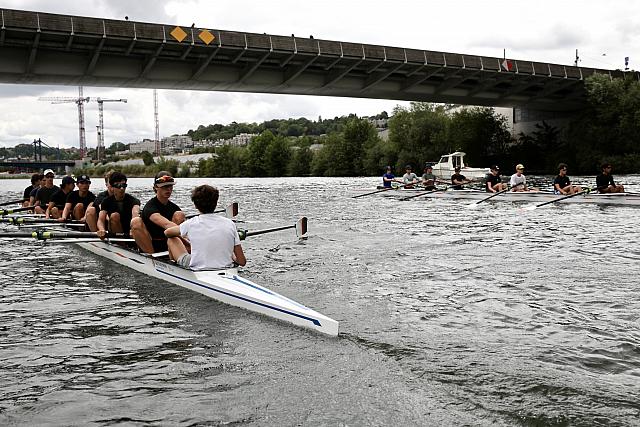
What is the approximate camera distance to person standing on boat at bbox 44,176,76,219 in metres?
16.9

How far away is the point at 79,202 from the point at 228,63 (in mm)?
25309

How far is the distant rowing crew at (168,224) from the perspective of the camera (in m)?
8.59

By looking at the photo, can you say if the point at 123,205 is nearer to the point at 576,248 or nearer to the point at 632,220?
the point at 576,248

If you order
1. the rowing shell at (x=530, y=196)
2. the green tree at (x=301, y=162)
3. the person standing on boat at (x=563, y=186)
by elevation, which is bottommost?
the rowing shell at (x=530, y=196)

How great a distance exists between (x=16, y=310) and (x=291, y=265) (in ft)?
17.5

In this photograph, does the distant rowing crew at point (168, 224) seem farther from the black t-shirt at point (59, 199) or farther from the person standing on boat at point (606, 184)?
the person standing on boat at point (606, 184)

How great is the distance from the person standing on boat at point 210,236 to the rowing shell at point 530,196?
60.9 feet

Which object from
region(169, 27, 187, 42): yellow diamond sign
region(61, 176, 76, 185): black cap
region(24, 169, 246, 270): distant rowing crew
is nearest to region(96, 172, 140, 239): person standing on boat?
region(24, 169, 246, 270): distant rowing crew

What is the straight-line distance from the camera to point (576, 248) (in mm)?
13812

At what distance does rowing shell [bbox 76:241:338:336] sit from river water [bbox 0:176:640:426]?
15 cm

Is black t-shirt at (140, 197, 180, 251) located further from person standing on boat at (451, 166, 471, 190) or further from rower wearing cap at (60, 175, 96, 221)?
person standing on boat at (451, 166, 471, 190)

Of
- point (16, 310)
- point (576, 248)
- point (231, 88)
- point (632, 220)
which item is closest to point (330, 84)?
point (231, 88)

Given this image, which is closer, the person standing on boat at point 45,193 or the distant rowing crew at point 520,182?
the person standing on boat at point 45,193

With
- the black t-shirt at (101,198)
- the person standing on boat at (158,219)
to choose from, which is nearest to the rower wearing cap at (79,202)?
the black t-shirt at (101,198)
